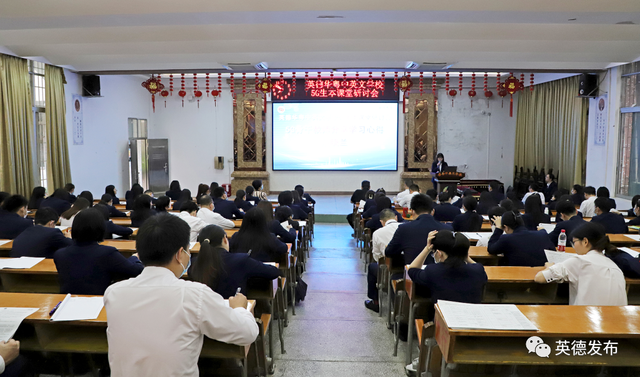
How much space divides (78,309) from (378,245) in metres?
2.82

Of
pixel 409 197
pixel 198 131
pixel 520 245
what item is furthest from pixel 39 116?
pixel 520 245

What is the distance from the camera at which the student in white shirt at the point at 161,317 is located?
5.65ft

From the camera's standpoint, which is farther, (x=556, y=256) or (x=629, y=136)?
(x=629, y=136)

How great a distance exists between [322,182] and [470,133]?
13.5 feet

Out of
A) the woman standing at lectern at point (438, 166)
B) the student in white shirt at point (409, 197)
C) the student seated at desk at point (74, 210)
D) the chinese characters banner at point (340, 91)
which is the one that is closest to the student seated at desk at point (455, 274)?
the student seated at desk at point (74, 210)

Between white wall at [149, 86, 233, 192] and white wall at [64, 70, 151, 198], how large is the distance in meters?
0.85

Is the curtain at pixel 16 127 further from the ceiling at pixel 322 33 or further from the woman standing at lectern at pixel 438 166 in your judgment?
the woman standing at lectern at pixel 438 166

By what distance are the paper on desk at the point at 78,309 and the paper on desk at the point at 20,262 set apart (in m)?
1.20

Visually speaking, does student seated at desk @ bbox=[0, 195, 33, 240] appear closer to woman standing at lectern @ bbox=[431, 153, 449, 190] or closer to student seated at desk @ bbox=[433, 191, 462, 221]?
student seated at desk @ bbox=[433, 191, 462, 221]

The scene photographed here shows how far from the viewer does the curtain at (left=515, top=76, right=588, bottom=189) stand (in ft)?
32.0

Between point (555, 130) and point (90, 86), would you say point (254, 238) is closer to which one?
point (90, 86)

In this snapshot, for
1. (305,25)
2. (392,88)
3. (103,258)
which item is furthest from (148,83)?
(103,258)

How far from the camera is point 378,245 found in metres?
4.62

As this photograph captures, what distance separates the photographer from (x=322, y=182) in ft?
42.7
